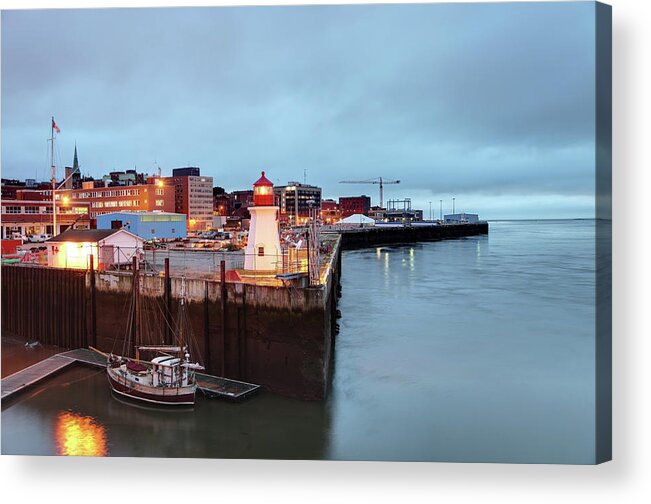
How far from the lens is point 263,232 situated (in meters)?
13.9

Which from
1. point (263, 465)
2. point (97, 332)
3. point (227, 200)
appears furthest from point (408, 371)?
point (227, 200)

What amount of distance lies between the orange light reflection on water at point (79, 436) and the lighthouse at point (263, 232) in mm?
5831

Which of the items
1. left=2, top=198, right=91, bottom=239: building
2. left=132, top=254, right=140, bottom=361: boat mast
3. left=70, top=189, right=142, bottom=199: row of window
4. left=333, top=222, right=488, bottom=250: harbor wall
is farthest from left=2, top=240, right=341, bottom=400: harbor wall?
left=333, top=222, right=488, bottom=250: harbor wall

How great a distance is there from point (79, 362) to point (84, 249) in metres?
4.58

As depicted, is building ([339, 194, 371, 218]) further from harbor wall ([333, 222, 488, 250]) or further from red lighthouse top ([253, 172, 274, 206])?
red lighthouse top ([253, 172, 274, 206])

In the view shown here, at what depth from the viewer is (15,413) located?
9.74m

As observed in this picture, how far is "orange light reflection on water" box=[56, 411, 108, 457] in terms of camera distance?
27.1 ft

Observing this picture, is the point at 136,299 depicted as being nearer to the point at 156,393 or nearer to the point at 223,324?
the point at 223,324

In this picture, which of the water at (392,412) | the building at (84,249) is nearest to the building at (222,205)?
the building at (84,249)

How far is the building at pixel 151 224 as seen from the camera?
118 feet

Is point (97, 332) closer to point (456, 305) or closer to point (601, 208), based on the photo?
point (601, 208)

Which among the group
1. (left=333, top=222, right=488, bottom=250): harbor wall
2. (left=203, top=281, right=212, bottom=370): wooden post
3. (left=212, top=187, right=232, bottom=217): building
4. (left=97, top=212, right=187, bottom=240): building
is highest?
(left=212, top=187, right=232, bottom=217): building

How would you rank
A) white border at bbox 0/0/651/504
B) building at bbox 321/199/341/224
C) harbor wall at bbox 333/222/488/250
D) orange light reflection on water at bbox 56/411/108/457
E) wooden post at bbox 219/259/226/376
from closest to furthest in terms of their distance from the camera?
1. white border at bbox 0/0/651/504
2. orange light reflection on water at bbox 56/411/108/457
3. wooden post at bbox 219/259/226/376
4. harbor wall at bbox 333/222/488/250
5. building at bbox 321/199/341/224

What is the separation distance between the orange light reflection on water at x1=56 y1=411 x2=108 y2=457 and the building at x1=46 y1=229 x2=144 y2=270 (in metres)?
6.58
